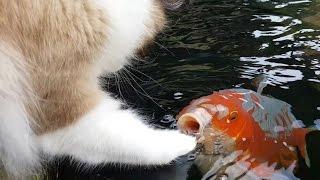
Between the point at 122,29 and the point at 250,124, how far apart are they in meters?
0.59

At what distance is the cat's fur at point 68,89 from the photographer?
1.41 m

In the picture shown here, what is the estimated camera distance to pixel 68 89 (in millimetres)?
1469

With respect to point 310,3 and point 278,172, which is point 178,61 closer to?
point 278,172

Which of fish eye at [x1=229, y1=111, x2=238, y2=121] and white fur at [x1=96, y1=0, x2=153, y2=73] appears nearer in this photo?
white fur at [x1=96, y1=0, x2=153, y2=73]

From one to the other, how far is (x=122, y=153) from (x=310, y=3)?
8.73 ft

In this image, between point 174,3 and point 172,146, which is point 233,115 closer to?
point 172,146

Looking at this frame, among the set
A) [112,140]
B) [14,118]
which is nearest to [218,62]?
[112,140]

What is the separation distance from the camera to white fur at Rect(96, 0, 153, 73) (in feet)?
5.06

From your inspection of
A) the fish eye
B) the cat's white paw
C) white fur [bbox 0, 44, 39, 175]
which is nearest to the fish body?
the fish eye

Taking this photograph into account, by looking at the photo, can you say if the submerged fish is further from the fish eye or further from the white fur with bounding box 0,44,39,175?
the white fur with bounding box 0,44,39,175

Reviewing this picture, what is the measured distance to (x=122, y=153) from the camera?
5.05ft

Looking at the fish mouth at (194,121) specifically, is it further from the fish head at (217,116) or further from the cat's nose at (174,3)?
the cat's nose at (174,3)

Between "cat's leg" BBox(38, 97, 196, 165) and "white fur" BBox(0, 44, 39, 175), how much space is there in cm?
5

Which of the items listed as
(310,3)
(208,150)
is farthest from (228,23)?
(208,150)
